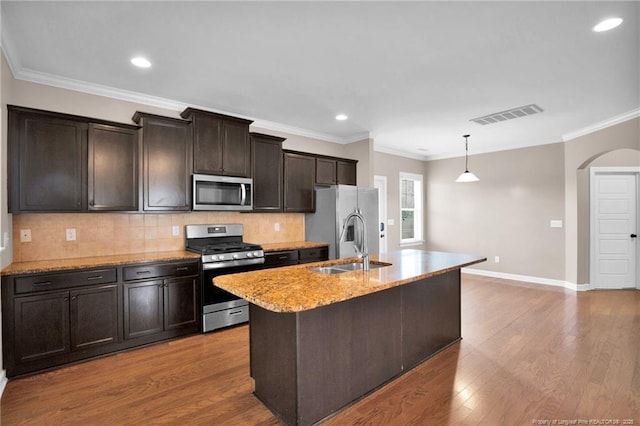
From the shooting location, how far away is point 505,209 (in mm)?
6488

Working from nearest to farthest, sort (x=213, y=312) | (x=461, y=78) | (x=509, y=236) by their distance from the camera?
(x=461, y=78) < (x=213, y=312) < (x=509, y=236)

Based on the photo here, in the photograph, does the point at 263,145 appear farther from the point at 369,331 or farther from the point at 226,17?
the point at 369,331

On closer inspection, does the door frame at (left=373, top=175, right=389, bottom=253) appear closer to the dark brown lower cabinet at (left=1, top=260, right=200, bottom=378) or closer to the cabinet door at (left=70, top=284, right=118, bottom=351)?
the dark brown lower cabinet at (left=1, top=260, right=200, bottom=378)

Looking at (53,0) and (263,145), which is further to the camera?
(263,145)

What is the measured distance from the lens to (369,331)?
2.41 metres

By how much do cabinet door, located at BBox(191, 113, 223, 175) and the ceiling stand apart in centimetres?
27

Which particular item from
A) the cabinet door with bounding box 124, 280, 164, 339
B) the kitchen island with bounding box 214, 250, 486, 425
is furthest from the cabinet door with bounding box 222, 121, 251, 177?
the kitchen island with bounding box 214, 250, 486, 425

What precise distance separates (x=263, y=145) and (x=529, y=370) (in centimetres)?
380

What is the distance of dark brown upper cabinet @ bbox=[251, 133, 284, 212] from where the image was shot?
4414 millimetres

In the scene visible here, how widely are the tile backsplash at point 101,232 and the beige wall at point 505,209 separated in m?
4.87

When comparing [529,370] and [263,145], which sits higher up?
[263,145]

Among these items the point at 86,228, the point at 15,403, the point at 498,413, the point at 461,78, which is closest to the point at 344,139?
the point at 461,78

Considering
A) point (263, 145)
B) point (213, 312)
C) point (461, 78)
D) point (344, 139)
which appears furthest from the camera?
point (344, 139)

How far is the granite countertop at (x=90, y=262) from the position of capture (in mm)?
2686
